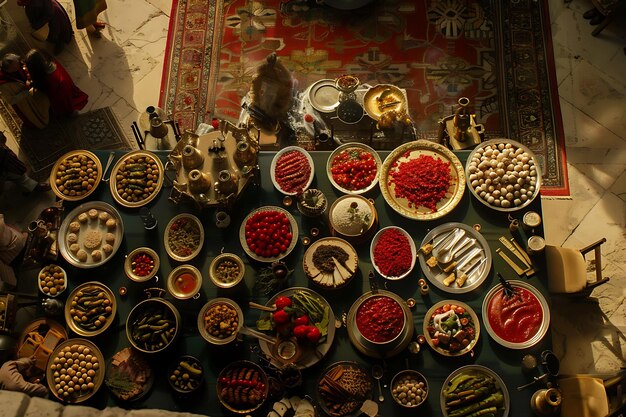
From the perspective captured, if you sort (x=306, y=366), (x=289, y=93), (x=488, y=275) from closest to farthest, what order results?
(x=306, y=366) → (x=488, y=275) → (x=289, y=93)

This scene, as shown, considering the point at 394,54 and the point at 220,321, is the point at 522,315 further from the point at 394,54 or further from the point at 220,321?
the point at 394,54

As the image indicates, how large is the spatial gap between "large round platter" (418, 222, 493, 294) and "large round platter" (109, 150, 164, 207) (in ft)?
8.91

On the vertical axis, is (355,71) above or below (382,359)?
above

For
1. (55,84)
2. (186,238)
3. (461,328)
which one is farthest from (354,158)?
(55,84)

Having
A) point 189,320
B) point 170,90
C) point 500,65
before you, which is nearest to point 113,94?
point 170,90

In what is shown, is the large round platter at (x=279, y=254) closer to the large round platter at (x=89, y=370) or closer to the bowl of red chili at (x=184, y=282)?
the bowl of red chili at (x=184, y=282)

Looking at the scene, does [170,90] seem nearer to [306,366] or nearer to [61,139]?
[61,139]

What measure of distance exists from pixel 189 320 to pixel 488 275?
110 inches

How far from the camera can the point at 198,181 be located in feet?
17.4

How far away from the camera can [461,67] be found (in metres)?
7.33

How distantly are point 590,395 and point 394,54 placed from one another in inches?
183

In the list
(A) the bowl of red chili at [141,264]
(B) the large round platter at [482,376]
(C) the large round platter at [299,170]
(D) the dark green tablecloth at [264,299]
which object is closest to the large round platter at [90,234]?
(D) the dark green tablecloth at [264,299]

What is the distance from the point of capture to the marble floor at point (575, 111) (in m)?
6.09

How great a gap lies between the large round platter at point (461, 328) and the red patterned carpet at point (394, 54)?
2.60 m
